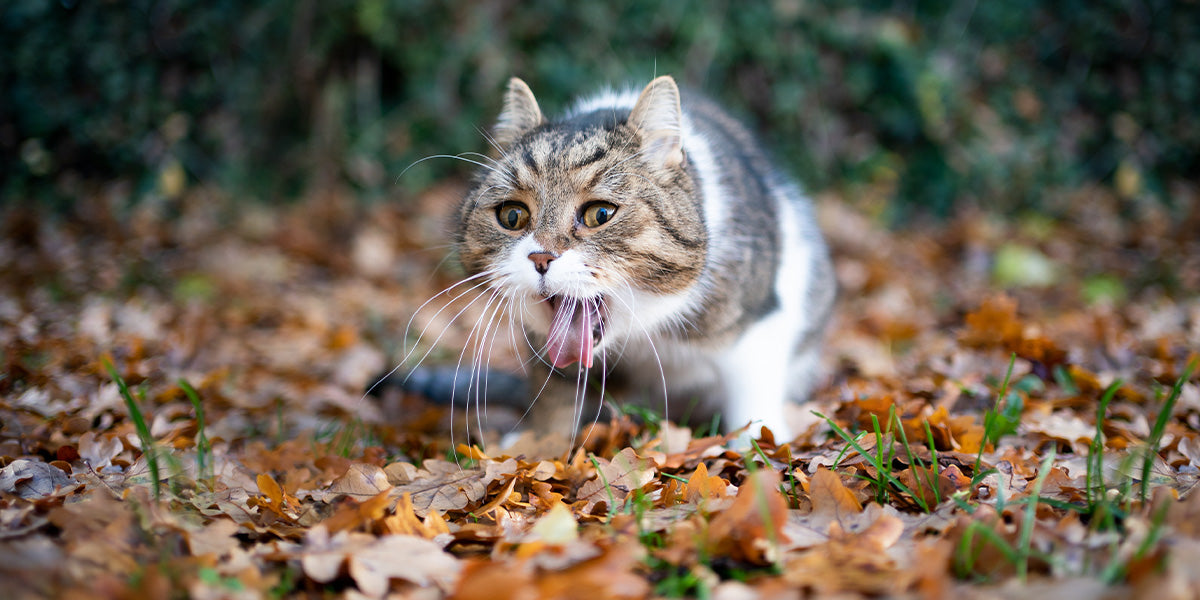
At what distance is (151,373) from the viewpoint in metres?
3.01

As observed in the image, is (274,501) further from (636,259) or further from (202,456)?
(636,259)

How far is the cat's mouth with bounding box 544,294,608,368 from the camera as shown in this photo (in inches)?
87.4

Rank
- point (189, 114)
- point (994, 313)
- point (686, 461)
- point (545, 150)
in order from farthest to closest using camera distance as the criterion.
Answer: point (189, 114) → point (994, 313) → point (545, 150) → point (686, 461)

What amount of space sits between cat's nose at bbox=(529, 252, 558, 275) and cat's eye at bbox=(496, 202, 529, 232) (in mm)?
265

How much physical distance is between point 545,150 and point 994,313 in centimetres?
233

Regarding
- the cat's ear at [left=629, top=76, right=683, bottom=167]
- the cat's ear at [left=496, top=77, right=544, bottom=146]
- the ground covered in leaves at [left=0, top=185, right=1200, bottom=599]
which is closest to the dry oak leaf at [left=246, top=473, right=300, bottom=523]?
the ground covered in leaves at [left=0, top=185, right=1200, bottom=599]

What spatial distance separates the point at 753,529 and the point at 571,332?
3.15 feet

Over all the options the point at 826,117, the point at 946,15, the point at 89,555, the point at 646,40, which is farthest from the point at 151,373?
the point at 946,15

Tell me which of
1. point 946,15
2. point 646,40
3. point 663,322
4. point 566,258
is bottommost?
point 663,322

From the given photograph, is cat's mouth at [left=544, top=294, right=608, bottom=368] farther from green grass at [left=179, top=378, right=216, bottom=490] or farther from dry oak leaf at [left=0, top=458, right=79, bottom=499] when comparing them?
dry oak leaf at [left=0, top=458, right=79, bottom=499]

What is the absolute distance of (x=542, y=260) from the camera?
208 centimetres

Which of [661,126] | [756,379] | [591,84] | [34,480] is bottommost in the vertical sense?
[34,480]

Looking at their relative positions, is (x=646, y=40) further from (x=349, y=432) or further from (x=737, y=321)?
(x=349, y=432)

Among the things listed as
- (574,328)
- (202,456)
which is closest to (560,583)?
(574,328)
